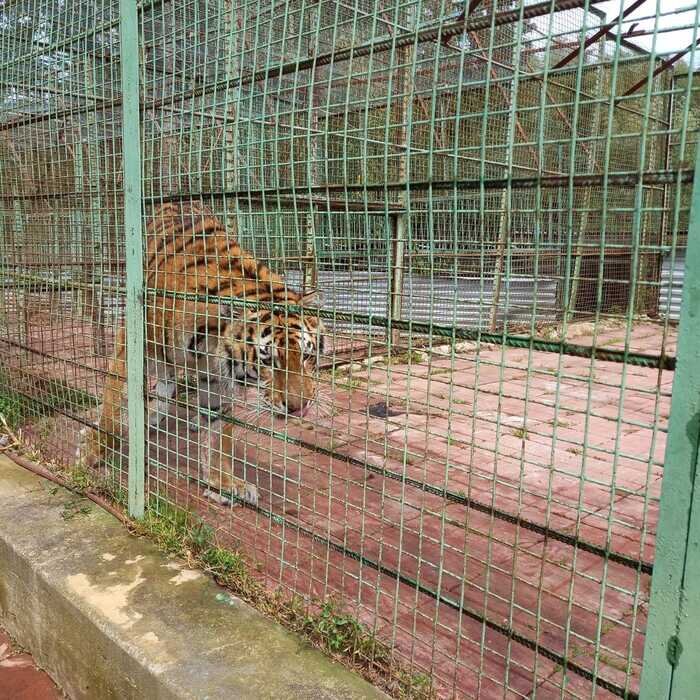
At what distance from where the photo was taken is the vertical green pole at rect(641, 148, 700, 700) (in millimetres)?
1278

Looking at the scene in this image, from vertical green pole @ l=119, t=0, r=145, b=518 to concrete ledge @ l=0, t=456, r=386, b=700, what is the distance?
303 millimetres

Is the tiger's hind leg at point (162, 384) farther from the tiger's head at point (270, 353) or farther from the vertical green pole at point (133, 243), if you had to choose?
the vertical green pole at point (133, 243)

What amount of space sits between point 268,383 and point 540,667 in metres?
1.78

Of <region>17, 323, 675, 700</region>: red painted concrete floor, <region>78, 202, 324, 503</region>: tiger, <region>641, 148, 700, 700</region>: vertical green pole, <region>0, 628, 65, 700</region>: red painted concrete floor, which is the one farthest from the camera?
<region>78, 202, 324, 503</region>: tiger

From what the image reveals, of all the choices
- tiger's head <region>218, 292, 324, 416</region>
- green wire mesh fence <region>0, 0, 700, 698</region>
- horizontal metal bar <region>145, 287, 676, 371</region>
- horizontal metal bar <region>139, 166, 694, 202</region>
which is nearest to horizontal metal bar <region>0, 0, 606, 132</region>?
green wire mesh fence <region>0, 0, 700, 698</region>

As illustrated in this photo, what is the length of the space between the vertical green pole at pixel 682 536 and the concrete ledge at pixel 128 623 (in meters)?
0.87

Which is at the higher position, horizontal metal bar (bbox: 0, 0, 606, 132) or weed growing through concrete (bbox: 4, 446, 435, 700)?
horizontal metal bar (bbox: 0, 0, 606, 132)

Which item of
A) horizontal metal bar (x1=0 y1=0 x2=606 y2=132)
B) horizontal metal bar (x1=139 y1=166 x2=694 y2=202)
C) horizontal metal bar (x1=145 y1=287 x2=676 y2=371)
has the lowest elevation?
horizontal metal bar (x1=145 y1=287 x2=676 y2=371)

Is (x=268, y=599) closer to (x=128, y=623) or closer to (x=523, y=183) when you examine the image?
(x=128, y=623)

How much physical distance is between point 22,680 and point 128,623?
0.74 m

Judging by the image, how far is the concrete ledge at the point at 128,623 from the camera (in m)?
2.00

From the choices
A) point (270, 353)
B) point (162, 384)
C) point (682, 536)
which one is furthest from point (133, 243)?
point (682, 536)

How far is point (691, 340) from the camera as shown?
1.28 m

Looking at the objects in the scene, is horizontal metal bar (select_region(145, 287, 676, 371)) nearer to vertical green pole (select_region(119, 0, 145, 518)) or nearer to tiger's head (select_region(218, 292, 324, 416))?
vertical green pole (select_region(119, 0, 145, 518))
